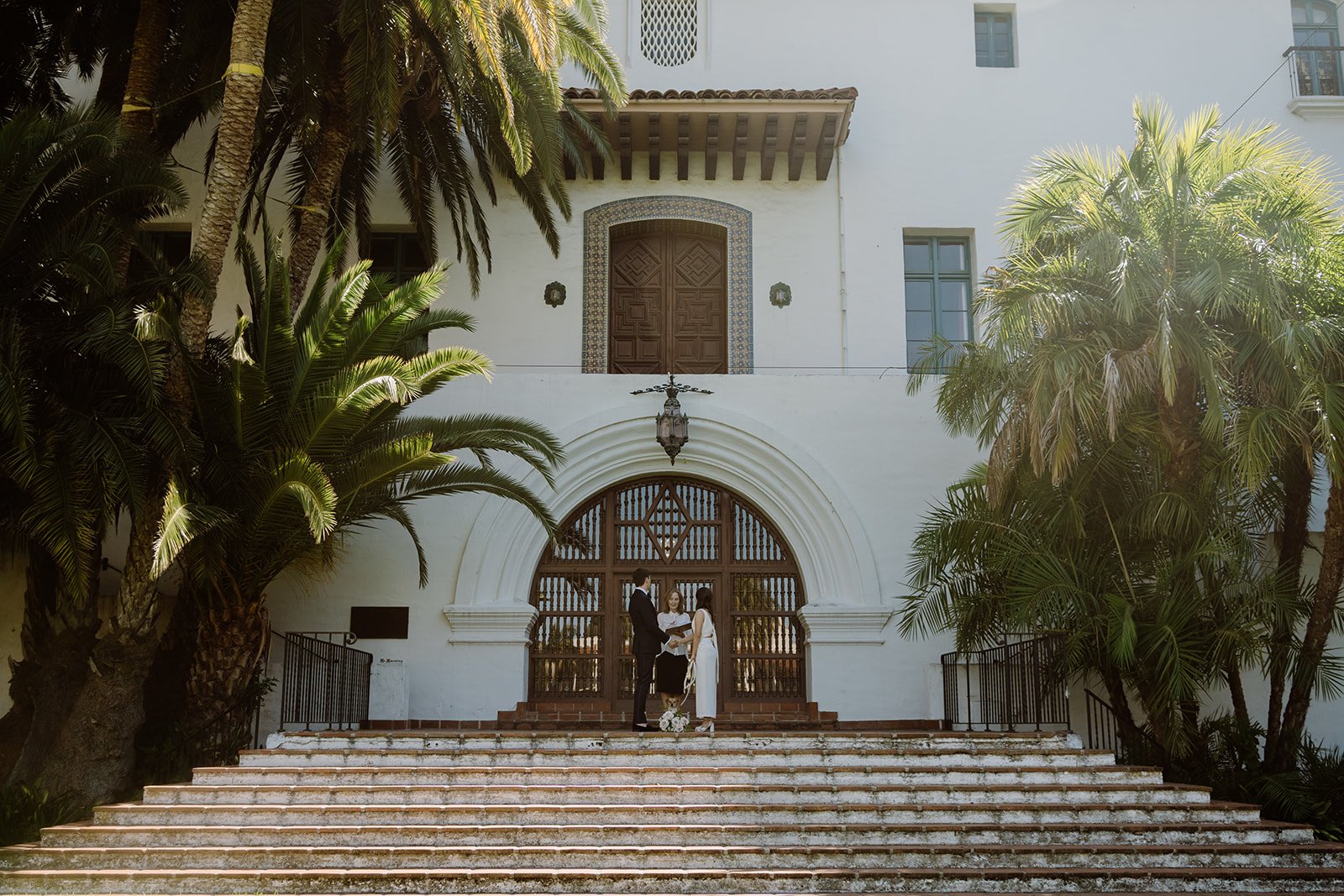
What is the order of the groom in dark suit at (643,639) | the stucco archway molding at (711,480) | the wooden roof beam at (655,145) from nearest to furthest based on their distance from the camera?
the groom in dark suit at (643,639)
the stucco archway molding at (711,480)
the wooden roof beam at (655,145)

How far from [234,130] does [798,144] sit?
709 cm

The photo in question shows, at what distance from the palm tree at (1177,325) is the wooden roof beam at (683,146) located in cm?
475

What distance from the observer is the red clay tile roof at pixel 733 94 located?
16.1 metres

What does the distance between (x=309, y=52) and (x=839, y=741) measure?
8.77 m

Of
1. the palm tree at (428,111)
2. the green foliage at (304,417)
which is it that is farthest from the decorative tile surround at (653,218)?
the green foliage at (304,417)

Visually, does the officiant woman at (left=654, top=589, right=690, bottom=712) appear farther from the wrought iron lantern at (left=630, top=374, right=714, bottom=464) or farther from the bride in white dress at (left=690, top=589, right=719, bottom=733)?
the wrought iron lantern at (left=630, top=374, right=714, bottom=464)

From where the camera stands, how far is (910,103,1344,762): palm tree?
1200 cm

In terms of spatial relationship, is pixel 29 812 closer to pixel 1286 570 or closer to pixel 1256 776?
pixel 1256 776

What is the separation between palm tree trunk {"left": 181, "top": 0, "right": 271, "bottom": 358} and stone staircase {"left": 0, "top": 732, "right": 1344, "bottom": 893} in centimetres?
478

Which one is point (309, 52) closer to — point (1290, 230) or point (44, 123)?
point (44, 123)

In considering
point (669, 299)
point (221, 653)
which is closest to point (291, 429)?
point (221, 653)

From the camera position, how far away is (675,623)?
13305 mm

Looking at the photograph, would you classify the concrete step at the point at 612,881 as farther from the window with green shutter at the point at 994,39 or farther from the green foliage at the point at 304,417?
the window with green shutter at the point at 994,39

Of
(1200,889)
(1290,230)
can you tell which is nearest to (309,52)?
(1290,230)
